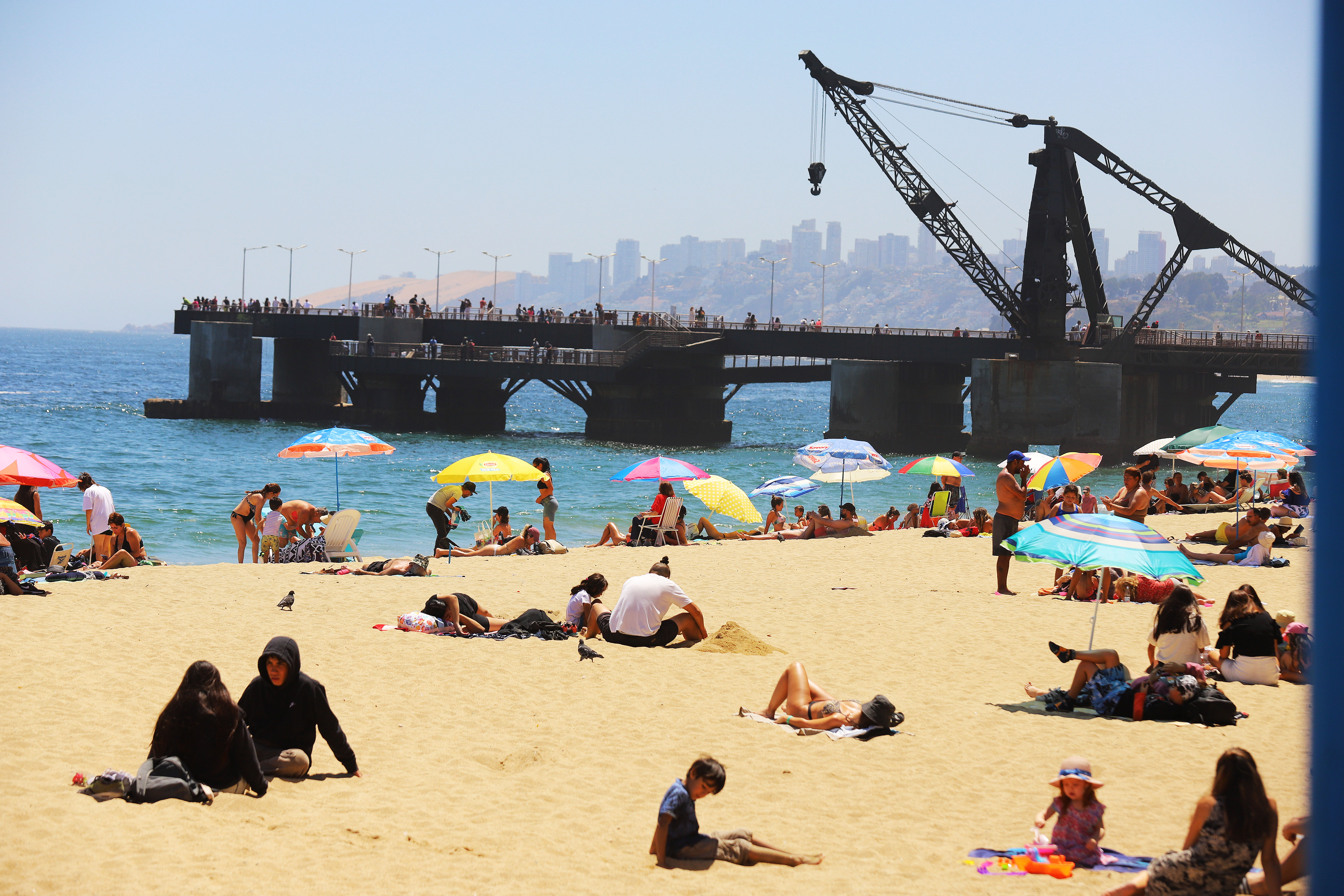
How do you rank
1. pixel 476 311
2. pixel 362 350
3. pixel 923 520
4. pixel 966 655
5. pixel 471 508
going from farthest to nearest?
pixel 476 311
pixel 362 350
pixel 471 508
pixel 923 520
pixel 966 655

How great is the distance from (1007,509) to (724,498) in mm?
5938

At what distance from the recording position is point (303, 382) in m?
61.2

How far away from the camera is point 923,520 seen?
22.5 meters

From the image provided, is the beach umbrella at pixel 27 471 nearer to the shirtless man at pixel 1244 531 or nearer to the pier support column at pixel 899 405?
the shirtless man at pixel 1244 531

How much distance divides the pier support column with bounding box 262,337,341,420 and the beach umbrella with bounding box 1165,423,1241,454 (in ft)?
146

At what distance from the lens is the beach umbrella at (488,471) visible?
16.6m

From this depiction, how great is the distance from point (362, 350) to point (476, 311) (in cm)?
1398

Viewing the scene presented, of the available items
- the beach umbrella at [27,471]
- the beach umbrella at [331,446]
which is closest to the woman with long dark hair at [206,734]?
the beach umbrella at [27,471]

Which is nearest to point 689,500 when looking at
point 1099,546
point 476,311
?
point 1099,546

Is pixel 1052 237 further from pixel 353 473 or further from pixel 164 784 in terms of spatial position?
pixel 164 784

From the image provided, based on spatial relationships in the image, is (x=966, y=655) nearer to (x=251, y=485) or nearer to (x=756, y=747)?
(x=756, y=747)

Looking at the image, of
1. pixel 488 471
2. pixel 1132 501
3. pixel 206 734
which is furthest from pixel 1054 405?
pixel 206 734

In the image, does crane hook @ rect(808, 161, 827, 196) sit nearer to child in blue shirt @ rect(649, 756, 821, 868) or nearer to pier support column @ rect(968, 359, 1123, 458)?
pier support column @ rect(968, 359, 1123, 458)

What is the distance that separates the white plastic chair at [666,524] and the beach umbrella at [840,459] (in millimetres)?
3099
